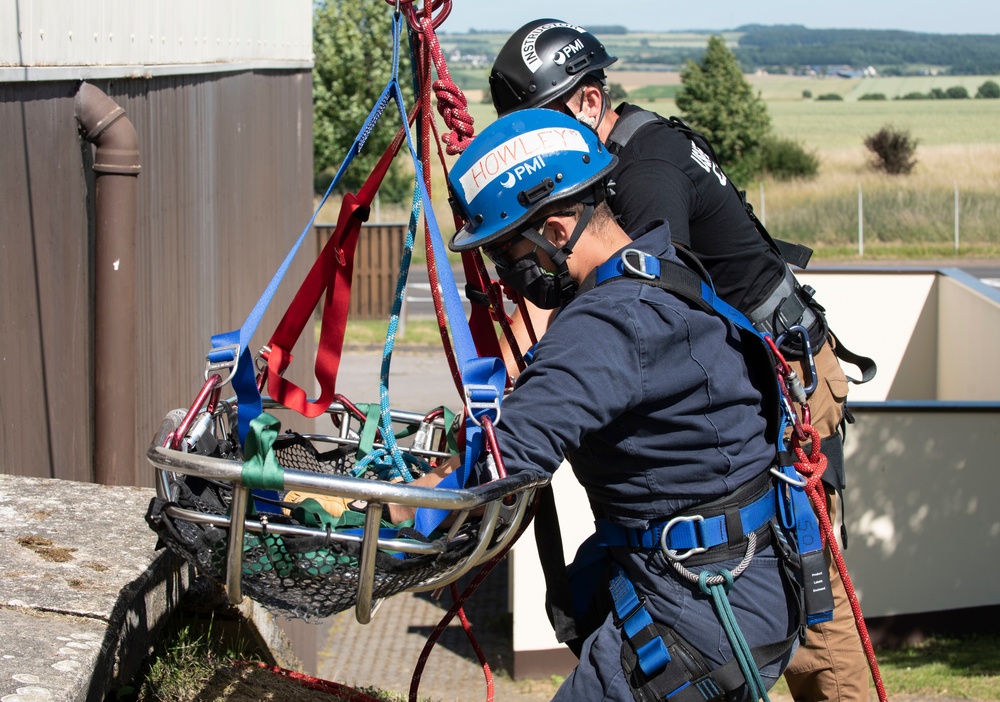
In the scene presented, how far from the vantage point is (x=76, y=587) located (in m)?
2.99

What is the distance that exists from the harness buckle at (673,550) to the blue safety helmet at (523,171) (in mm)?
787

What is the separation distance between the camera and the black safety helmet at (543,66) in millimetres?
3656

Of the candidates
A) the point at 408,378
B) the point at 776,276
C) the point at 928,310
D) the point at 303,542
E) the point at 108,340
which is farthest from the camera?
the point at 408,378

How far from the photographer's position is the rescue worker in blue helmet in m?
2.49

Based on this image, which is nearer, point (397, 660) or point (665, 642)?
point (665, 642)

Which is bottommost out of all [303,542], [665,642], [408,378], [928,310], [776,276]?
[408,378]

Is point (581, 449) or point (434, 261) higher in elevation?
point (434, 261)

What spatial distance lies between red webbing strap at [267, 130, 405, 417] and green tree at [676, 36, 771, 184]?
40.1 m

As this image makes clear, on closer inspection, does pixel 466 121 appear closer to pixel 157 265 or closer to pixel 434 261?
pixel 434 261

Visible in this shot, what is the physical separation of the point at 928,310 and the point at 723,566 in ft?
37.8

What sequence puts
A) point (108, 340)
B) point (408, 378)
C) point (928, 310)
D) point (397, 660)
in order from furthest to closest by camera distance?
1. point (408, 378)
2. point (928, 310)
3. point (397, 660)
4. point (108, 340)

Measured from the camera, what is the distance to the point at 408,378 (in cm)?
1844

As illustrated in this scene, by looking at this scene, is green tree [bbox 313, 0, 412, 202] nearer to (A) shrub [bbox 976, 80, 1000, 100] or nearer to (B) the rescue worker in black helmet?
(B) the rescue worker in black helmet

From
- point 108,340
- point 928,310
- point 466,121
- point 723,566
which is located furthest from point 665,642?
point 928,310
